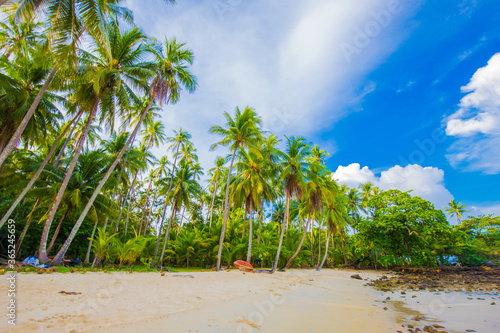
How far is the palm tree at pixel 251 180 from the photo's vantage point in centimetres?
1647

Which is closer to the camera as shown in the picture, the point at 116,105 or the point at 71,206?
the point at 116,105

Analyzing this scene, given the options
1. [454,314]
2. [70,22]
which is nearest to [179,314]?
[454,314]

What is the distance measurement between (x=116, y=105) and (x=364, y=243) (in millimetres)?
23321

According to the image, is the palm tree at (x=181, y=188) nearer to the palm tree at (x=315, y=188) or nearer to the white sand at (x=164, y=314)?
the palm tree at (x=315, y=188)

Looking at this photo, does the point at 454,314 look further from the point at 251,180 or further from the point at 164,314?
the point at 251,180

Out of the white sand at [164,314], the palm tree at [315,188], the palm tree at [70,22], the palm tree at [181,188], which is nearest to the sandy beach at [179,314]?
the white sand at [164,314]

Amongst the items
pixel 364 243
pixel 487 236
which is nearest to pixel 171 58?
pixel 364 243

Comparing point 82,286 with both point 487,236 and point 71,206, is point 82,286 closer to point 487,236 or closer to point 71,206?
point 71,206

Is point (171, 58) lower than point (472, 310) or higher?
higher

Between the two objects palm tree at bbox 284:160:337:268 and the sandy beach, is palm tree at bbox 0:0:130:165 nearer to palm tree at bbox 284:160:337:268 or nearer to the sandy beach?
the sandy beach

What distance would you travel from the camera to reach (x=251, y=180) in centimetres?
Result: 1631

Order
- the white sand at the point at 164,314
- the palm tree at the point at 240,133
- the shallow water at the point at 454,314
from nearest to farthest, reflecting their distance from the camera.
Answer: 1. the white sand at the point at 164,314
2. the shallow water at the point at 454,314
3. the palm tree at the point at 240,133

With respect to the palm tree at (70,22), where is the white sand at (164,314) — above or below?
below

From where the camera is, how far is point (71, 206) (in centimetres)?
1280
